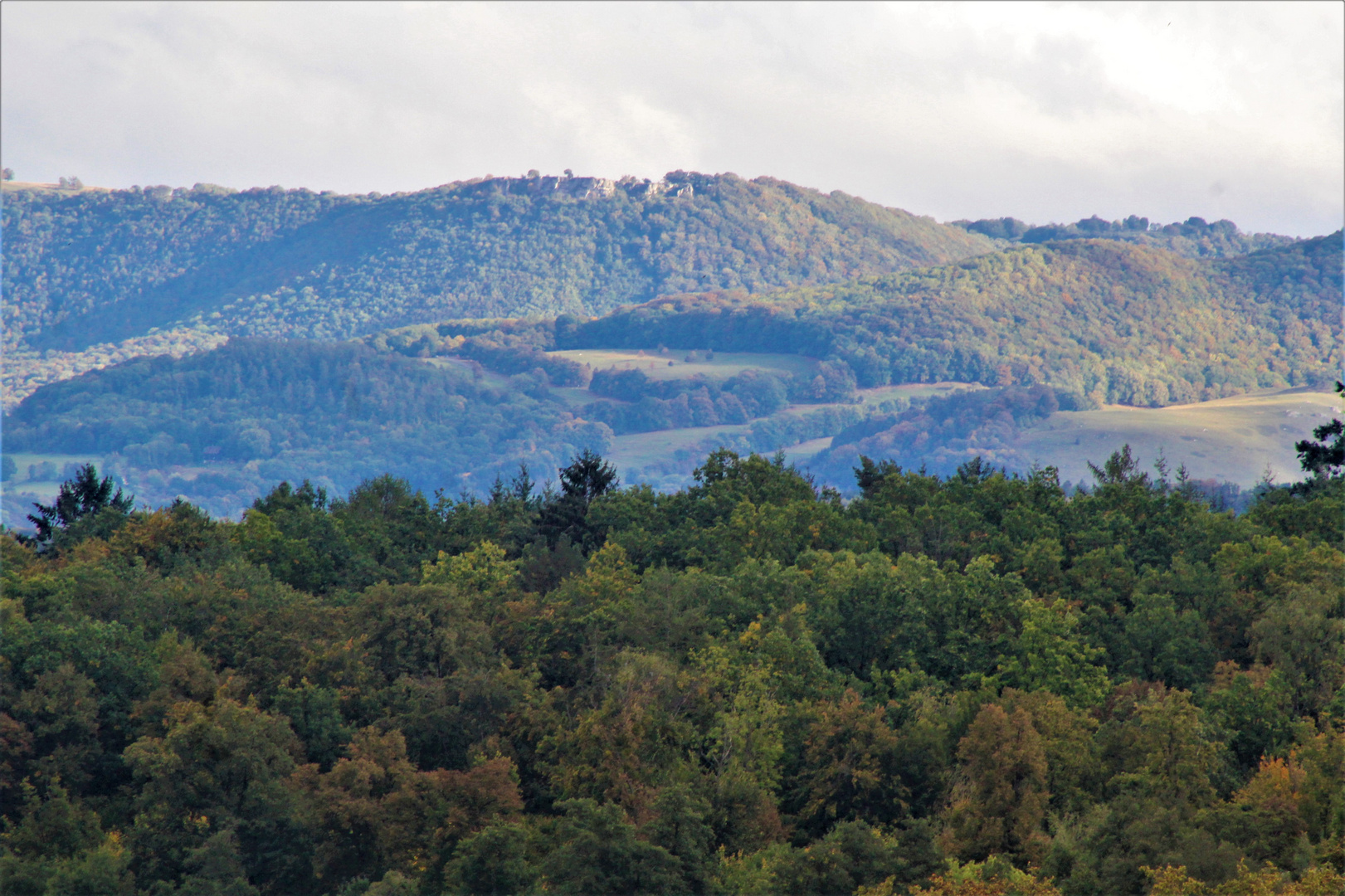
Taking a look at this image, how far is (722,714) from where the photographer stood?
2009 inches

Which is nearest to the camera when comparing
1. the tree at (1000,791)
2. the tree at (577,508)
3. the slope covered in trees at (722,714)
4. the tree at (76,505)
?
the slope covered in trees at (722,714)

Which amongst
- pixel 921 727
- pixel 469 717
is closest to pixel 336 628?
pixel 469 717

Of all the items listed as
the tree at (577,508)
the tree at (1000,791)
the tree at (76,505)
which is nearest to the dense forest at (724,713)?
the tree at (1000,791)

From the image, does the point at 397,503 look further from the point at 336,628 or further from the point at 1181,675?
the point at 1181,675

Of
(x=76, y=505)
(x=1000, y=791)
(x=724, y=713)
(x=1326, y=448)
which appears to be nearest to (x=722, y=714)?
Result: (x=724, y=713)

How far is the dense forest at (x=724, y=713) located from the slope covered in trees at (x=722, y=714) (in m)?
0.14

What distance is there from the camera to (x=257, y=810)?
48.9m

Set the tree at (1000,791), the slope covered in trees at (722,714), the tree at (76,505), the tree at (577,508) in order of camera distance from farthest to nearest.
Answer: the tree at (76,505)
the tree at (577,508)
the tree at (1000,791)
the slope covered in trees at (722,714)

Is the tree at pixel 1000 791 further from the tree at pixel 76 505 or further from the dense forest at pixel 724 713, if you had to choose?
the tree at pixel 76 505

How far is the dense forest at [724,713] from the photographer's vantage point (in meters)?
41.3

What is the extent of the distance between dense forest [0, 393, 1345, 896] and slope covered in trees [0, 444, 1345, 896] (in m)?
0.14

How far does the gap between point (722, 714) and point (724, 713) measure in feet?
2.50

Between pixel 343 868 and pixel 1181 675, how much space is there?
113 ft

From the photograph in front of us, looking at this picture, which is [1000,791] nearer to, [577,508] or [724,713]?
[724,713]
